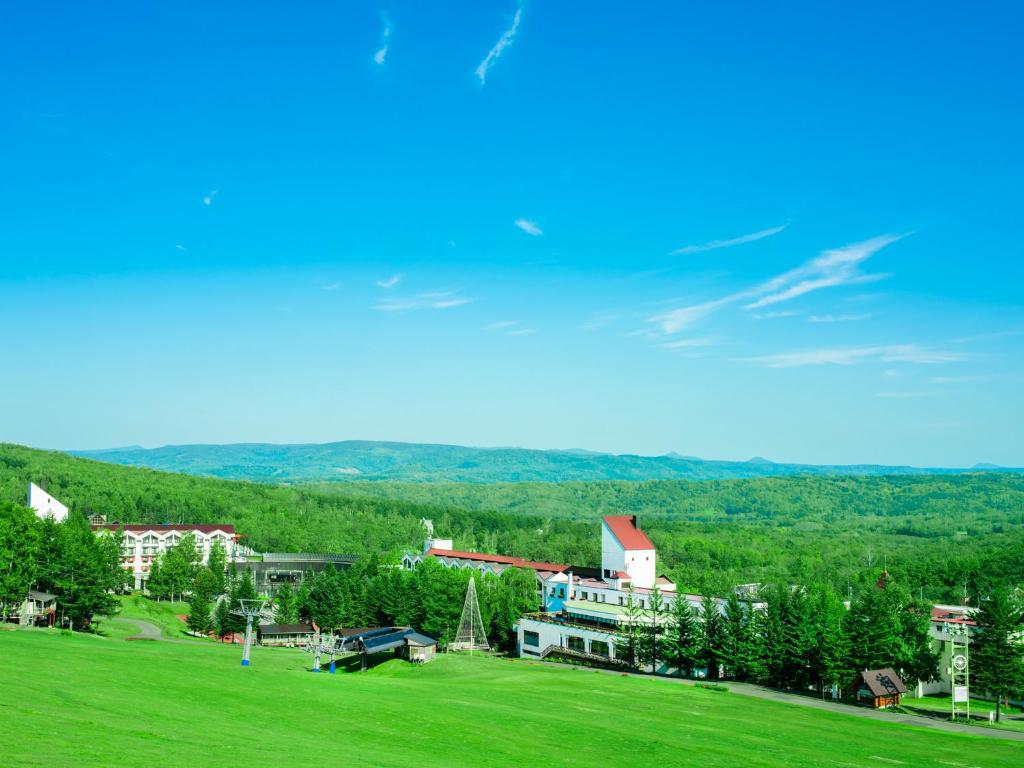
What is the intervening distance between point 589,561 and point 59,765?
11995cm

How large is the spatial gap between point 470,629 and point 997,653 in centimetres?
3976

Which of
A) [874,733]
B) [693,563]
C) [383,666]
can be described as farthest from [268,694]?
[693,563]

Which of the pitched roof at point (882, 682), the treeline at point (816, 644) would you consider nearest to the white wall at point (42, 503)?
the treeline at point (816, 644)

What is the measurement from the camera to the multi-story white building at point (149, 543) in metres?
112

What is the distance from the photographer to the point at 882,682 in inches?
2073

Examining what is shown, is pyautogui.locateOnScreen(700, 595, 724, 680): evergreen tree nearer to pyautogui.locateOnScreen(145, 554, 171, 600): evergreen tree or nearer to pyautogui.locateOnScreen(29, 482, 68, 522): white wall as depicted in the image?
pyautogui.locateOnScreen(145, 554, 171, 600): evergreen tree

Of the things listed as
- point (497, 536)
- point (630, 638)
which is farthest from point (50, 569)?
point (497, 536)

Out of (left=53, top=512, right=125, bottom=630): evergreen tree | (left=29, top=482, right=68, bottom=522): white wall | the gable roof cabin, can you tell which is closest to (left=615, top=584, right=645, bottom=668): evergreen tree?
the gable roof cabin

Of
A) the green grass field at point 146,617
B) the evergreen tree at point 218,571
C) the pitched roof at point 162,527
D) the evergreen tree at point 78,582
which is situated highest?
the evergreen tree at point 78,582

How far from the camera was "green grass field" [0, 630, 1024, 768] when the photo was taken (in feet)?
71.5

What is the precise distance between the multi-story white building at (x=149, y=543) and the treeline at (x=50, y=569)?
45897 millimetres

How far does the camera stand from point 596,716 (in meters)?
37.5

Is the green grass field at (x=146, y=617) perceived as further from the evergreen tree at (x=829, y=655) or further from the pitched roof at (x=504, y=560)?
the evergreen tree at (x=829, y=655)

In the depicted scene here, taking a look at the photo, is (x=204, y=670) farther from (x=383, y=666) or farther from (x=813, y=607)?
(x=813, y=607)
